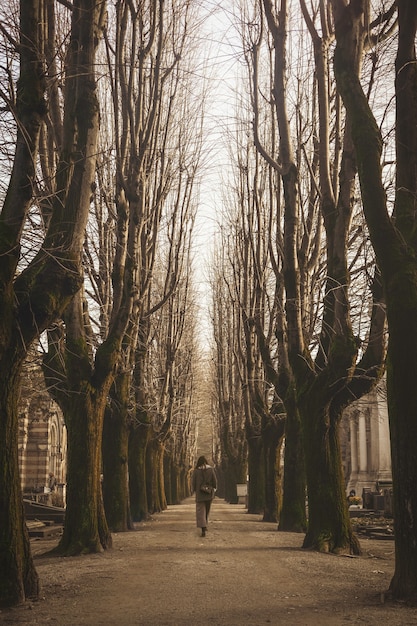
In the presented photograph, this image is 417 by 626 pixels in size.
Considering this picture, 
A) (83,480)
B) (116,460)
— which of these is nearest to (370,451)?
(116,460)

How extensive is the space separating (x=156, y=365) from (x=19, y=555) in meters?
27.2

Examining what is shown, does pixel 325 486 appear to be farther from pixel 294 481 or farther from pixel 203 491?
pixel 294 481

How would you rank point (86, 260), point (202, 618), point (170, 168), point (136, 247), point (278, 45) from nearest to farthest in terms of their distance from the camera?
point (202, 618)
point (278, 45)
point (136, 247)
point (86, 260)
point (170, 168)

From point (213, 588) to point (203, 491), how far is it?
8.51 meters

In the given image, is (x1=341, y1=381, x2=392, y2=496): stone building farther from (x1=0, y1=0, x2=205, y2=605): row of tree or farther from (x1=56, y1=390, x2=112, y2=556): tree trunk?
(x1=56, y1=390, x2=112, y2=556): tree trunk

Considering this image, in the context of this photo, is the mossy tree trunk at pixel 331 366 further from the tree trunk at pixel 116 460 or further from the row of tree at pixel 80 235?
the tree trunk at pixel 116 460

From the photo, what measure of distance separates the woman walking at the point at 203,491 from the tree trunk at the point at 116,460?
1.58 m

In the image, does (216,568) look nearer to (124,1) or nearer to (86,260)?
(86,260)

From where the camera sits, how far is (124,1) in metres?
15.2

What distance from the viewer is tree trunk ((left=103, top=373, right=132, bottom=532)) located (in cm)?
1703

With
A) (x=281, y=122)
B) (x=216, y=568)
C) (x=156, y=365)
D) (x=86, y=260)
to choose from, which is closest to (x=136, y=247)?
(x=86, y=260)

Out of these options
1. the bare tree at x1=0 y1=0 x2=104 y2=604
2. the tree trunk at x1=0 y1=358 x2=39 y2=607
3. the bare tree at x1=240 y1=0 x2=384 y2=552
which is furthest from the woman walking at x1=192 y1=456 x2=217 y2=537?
the tree trunk at x1=0 y1=358 x2=39 y2=607

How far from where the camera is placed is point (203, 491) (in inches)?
662

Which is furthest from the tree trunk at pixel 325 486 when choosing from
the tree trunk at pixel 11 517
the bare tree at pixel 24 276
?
the tree trunk at pixel 11 517
